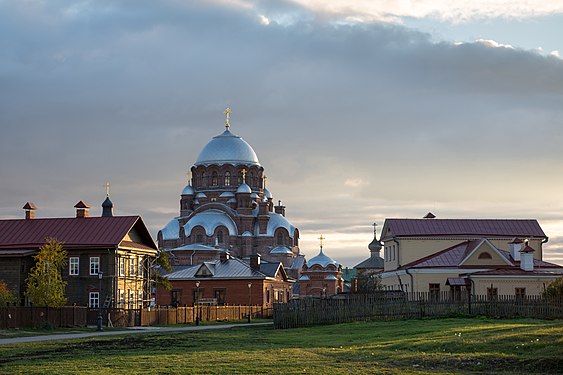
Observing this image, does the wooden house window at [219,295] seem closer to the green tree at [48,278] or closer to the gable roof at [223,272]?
the gable roof at [223,272]

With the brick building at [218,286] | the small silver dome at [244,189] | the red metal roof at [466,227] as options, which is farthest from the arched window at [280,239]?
the red metal roof at [466,227]

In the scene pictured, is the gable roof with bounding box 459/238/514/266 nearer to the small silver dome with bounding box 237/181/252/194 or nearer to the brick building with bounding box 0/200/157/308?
the brick building with bounding box 0/200/157/308

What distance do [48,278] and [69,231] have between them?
812cm

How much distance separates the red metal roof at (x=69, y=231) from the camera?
59.7 meters

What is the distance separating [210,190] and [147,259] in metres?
45.8

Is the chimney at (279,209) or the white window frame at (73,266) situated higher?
the chimney at (279,209)

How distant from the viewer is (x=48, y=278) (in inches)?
2108

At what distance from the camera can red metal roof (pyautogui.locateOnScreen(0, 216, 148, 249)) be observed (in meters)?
59.7

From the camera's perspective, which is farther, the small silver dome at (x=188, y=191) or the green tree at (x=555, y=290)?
the small silver dome at (x=188, y=191)

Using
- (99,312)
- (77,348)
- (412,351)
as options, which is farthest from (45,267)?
(412,351)

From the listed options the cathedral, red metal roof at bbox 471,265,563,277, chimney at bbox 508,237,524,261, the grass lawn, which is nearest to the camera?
the grass lawn

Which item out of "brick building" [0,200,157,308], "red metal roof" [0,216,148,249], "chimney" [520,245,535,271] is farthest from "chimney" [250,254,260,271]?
"chimney" [520,245,535,271]

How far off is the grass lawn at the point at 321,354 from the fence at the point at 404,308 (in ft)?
36.4

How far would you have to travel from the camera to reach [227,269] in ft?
270
